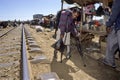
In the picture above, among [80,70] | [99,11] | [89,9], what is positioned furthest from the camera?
[99,11]

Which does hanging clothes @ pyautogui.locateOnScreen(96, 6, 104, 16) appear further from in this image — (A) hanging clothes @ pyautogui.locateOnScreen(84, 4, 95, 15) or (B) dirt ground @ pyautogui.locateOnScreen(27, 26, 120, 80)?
(B) dirt ground @ pyautogui.locateOnScreen(27, 26, 120, 80)

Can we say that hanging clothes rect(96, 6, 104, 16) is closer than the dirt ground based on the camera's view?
No

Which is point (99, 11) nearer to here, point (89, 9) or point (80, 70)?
point (89, 9)

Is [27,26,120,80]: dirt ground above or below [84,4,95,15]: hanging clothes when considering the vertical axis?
below

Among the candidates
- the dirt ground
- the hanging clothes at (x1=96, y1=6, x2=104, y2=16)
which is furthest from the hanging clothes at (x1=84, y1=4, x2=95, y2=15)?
the dirt ground

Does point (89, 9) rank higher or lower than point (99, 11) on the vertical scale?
higher

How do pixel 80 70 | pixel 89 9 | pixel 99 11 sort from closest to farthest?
pixel 80 70 → pixel 89 9 → pixel 99 11

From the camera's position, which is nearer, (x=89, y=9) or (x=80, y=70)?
(x=80, y=70)

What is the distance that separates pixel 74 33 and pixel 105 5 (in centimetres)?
309

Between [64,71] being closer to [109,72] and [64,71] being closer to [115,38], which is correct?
[109,72]

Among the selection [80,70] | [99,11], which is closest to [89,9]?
[99,11]

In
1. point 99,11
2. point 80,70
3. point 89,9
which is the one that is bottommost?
point 80,70

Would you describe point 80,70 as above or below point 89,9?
below

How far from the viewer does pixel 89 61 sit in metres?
7.67
